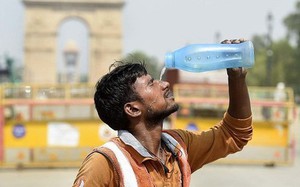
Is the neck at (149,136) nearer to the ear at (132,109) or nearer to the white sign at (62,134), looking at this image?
the ear at (132,109)

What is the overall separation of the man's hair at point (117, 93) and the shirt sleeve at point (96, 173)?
0.24 meters

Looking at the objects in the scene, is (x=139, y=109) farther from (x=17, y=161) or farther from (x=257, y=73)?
(x=257, y=73)

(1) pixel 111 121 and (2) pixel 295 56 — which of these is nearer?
(1) pixel 111 121

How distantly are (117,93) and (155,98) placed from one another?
0.51 ft

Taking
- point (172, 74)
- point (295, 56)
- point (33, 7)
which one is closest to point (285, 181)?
point (172, 74)

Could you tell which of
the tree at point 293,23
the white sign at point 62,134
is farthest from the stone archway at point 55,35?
the white sign at point 62,134

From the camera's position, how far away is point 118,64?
235 centimetres

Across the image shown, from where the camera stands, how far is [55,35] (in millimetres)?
67875

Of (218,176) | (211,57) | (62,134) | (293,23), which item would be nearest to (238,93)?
(211,57)

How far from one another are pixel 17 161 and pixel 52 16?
197 ft

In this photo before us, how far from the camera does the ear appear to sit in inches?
86.8

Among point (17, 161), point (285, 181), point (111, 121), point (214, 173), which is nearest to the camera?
point (111, 121)

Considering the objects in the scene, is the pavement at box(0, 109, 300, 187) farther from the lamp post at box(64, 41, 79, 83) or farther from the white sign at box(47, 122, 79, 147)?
the lamp post at box(64, 41, 79, 83)

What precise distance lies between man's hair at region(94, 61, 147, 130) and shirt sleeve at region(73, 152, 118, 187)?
0.77 feet
